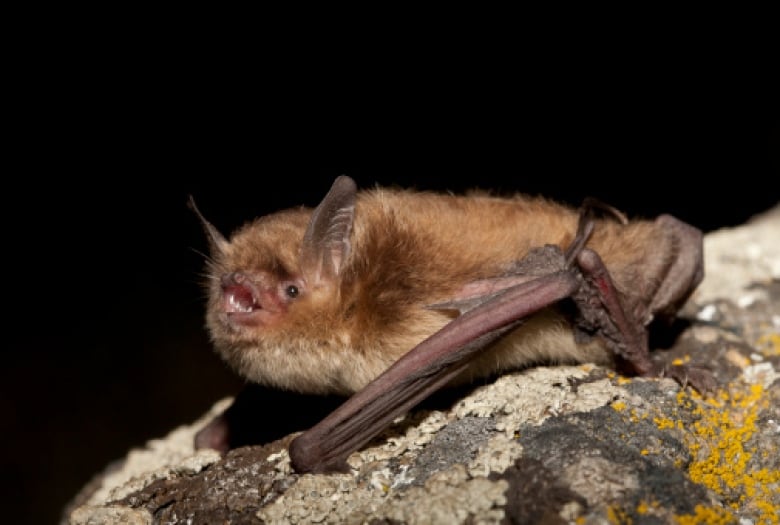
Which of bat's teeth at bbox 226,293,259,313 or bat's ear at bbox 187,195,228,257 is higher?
bat's ear at bbox 187,195,228,257

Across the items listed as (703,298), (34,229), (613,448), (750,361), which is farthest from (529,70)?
(613,448)

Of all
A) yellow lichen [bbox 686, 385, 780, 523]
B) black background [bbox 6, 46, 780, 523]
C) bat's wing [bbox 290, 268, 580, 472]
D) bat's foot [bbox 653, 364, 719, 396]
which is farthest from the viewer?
black background [bbox 6, 46, 780, 523]

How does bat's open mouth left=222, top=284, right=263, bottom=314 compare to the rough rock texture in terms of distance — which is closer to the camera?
the rough rock texture

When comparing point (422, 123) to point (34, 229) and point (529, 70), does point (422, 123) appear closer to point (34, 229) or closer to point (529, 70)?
point (529, 70)

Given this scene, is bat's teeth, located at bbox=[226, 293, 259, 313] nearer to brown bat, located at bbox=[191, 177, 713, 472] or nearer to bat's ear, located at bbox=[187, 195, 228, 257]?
brown bat, located at bbox=[191, 177, 713, 472]

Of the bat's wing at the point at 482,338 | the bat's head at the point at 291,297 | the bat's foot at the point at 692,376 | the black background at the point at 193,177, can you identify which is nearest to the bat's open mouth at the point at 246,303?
the bat's head at the point at 291,297

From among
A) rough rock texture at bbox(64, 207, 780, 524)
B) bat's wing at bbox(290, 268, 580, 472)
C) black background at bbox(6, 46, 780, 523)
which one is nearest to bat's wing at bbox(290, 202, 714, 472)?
bat's wing at bbox(290, 268, 580, 472)

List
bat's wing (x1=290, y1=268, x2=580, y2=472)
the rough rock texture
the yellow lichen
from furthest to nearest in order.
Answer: bat's wing (x1=290, y1=268, x2=580, y2=472), the yellow lichen, the rough rock texture

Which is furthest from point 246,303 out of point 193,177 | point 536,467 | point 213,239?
point 193,177

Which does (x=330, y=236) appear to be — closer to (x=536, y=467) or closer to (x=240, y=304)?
(x=240, y=304)
